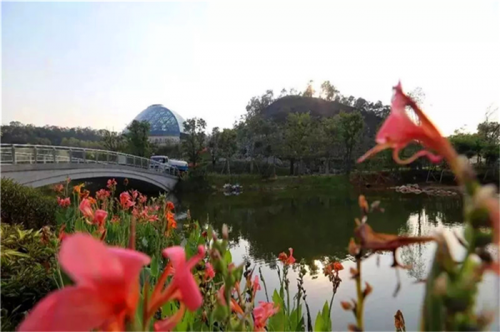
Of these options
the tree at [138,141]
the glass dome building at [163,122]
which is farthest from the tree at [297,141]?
the glass dome building at [163,122]

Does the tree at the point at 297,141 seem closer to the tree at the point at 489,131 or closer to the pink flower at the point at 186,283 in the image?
the tree at the point at 489,131

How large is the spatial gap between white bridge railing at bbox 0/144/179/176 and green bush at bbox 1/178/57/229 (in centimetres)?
450

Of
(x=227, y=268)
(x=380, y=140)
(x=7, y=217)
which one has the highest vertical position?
(x=380, y=140)

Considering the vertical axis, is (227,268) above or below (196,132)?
below

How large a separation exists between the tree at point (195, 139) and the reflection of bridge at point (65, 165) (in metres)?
3.42

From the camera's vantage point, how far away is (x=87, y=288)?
0.82 feet

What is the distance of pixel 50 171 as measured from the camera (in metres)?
10.6

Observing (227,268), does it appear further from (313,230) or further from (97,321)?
(313,230)

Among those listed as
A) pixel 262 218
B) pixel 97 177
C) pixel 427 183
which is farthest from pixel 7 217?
pixel 427 183

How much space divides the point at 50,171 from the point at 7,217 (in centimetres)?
615

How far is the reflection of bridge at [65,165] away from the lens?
9.30 meters

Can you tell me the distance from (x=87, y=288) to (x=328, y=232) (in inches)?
363

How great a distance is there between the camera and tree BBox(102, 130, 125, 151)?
2195cm

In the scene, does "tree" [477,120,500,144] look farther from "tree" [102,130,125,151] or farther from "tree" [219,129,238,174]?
"tree" [102,130,125,151]
